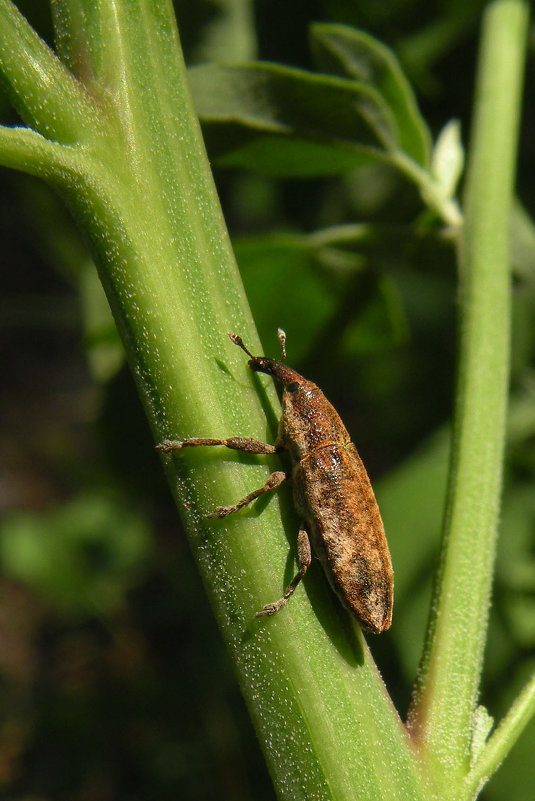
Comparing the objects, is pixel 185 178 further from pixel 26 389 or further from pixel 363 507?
pixel 26 389

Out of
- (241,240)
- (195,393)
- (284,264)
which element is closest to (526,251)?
(284,264)

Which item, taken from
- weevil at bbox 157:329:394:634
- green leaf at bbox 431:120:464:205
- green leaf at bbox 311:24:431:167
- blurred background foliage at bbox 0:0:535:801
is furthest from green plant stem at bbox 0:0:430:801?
green leaf at bbox 431:120:464:205

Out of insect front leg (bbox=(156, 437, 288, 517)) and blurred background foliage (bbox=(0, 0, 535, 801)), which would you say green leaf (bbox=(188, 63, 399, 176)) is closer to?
blurred background foliage (bbox=(0, 0, 535, 801))

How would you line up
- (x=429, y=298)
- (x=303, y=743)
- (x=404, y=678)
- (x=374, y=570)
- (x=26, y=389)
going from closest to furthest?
(x=303, y=743), (x=374, y=570), (x=404, y=678), (x=429, y=298), (x=26, y=389)

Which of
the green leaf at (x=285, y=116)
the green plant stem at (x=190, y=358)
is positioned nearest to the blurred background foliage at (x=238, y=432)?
the green leaf at (x=285, y=116)

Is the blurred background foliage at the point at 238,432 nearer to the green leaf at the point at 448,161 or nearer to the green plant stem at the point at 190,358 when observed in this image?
the green leaf at the point at 448,161

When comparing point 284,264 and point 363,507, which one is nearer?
point 363,507
